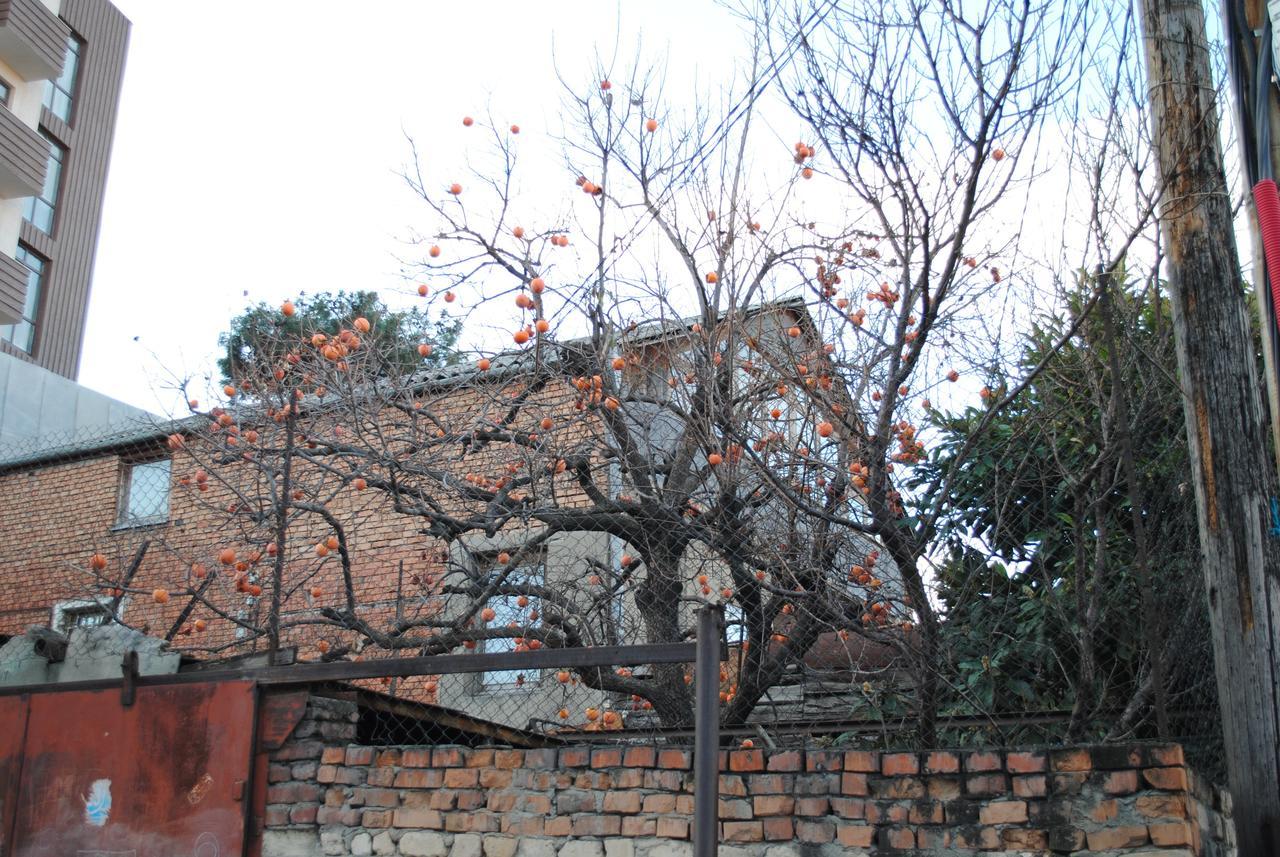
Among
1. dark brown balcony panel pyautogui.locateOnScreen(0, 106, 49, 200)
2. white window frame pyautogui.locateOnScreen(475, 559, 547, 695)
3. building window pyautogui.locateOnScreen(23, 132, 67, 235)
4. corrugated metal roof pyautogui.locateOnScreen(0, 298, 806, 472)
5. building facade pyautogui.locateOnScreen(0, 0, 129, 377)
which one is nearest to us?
corrugated metal roof pyautogui.locateOnScreen(0, 298, 806, 472)

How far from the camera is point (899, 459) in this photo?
5.90m

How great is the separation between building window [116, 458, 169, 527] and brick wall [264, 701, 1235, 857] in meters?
8.99

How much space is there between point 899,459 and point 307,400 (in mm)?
5621

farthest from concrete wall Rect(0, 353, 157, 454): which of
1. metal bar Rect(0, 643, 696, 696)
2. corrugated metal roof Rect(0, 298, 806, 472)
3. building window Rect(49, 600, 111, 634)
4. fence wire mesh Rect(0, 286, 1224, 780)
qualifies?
metal bar Rect(0, 643, 696, 696)

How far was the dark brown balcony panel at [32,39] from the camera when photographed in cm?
2102

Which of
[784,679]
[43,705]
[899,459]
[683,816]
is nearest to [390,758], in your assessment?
[683,816]

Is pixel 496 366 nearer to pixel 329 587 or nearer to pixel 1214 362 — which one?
pixel 329 587

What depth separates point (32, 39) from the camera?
70.5 ft

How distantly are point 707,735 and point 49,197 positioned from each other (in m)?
25.0

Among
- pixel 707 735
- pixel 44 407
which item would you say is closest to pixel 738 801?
pixel 707 735

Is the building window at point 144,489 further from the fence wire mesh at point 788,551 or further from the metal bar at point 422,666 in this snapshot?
the metal bar at point 422,666

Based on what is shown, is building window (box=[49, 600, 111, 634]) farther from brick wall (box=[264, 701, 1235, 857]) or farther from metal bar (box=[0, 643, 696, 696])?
brick wall (box=[264, 701, 1235, 857])

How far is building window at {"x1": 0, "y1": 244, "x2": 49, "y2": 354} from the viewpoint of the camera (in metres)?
23.2

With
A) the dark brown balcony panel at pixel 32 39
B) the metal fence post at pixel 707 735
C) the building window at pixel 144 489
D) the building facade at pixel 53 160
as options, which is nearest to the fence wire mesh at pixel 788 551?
the metal fence post at pixel 707 735
